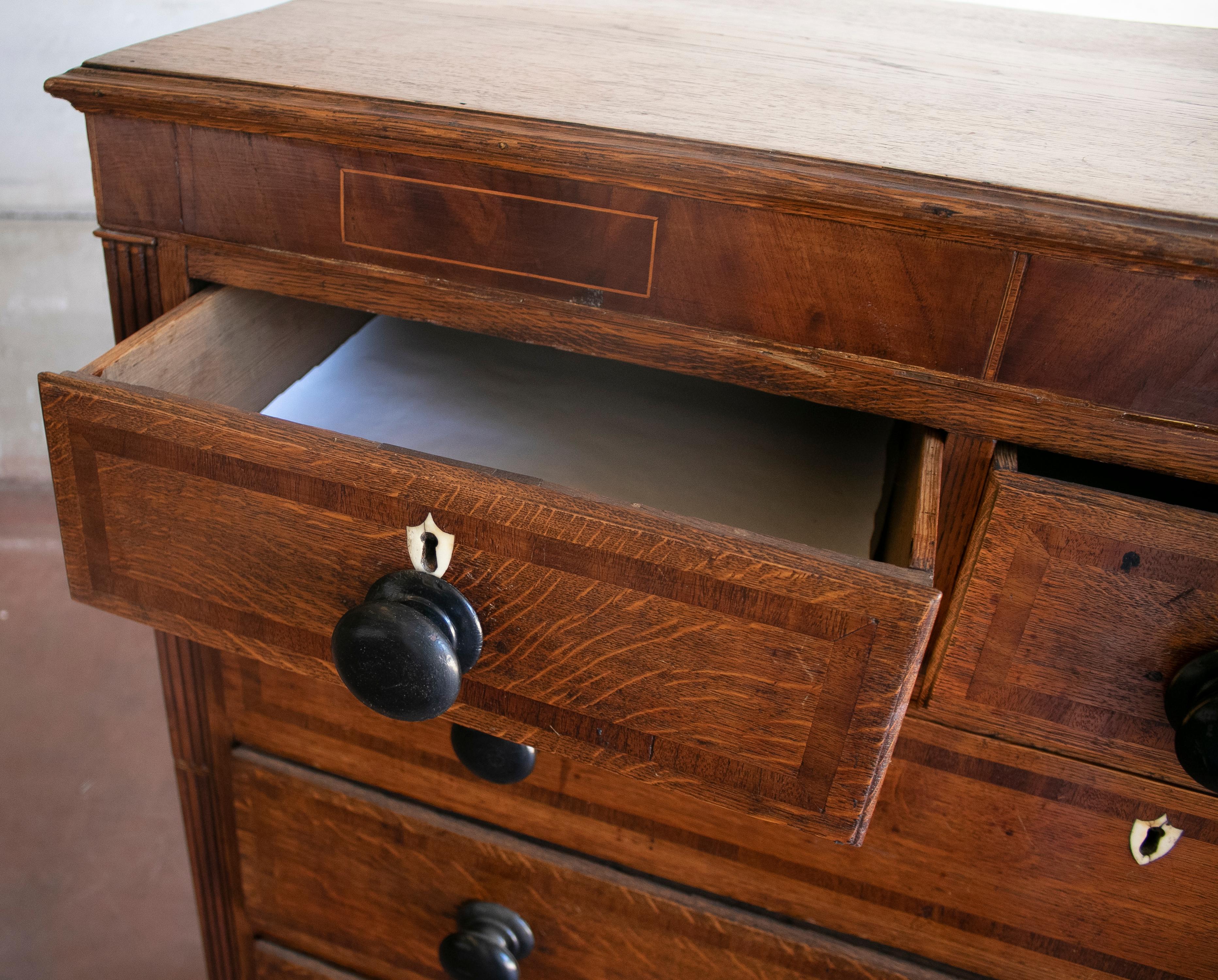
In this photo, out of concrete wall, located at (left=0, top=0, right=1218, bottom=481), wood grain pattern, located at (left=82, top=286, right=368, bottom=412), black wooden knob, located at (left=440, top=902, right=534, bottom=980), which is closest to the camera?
wood grain pattern, located at (left=82, top=286, right=368, bottom=412)

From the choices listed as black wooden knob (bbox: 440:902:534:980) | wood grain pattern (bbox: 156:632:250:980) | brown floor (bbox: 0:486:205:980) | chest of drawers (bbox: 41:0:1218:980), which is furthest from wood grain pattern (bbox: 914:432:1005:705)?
brown floor (bbox: 0:486:205:980)

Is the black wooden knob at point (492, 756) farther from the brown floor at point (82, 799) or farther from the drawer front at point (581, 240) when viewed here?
the brown floor at point (82, 799)

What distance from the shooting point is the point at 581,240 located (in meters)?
0.40

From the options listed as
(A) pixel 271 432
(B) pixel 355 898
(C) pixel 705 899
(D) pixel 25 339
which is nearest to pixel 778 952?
(C) pixel 705 899

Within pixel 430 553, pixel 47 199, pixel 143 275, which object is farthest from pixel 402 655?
pixel 47 199

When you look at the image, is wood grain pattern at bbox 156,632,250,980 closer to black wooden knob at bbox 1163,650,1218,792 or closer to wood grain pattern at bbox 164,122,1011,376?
wood grain pattern at bbox 164,122,1011,376

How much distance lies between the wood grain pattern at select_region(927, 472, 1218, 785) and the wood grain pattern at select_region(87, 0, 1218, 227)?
0.11 metres

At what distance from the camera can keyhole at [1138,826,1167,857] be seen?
0.44 metres

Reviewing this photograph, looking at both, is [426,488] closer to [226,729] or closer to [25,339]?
[226,729]

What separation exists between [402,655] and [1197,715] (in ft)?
0.92

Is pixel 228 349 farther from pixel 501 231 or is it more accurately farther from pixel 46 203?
pixel 46 203

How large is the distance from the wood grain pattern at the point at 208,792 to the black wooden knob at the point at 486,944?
6.8 inches

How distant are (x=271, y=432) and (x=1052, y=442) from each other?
30cm

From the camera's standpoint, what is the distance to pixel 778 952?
0.52 meters
